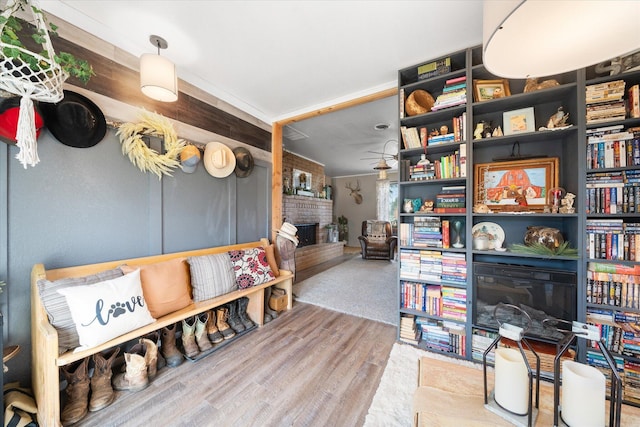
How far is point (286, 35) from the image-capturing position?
1.72m

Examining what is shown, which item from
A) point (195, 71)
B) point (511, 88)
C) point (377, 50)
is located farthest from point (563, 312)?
point (195, 71)

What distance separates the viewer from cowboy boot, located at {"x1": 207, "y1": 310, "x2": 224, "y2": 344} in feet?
6.41

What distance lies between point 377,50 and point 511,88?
1180 mm

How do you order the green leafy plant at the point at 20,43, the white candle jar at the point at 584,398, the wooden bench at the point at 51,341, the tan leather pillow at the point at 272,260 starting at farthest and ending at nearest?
the tan leather pillow at the point at 272,260
the wooden bench at the point at 51,341
the green leafy plant at the point at 20,43
the white candle jar at the point at 584,398

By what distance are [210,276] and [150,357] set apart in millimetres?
657

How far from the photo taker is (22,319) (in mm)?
1319

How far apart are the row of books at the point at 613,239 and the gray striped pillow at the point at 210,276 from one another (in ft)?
9.05

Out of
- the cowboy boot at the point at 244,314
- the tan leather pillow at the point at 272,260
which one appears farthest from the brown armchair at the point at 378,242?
the cowboy boot at the point at 244,314

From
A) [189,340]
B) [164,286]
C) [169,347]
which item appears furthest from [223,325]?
[164,286]

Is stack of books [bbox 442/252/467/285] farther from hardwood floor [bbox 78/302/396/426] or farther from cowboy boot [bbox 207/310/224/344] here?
cowboy boot [bbox 207/310/224/344]

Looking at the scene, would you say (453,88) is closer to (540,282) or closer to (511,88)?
(511,88)

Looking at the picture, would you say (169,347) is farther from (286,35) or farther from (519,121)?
(519,121)

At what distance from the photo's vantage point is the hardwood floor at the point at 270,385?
4.19 feet

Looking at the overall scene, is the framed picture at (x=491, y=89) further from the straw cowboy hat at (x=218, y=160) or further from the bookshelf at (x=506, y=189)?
the straw cowboy hat at (x=218, y=160)
